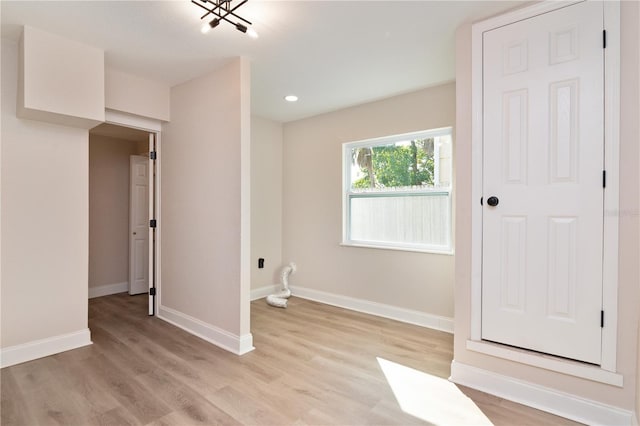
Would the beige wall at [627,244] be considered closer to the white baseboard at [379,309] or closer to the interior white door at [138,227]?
the white baseboard at [379,309]

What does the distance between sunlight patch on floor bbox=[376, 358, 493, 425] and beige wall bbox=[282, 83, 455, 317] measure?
1.11 metres

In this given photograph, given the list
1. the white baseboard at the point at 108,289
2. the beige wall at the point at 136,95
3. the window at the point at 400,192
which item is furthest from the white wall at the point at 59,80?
the white baseboard at the point at 108,289

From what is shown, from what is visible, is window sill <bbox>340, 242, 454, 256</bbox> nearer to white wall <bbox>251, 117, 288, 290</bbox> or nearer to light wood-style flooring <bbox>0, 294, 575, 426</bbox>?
light wood-style flooring <bbox>0, 294, 575, 426</bbox>

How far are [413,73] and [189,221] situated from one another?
8.57 feet

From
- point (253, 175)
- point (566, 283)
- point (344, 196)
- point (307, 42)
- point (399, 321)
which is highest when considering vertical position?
point (307, 42)

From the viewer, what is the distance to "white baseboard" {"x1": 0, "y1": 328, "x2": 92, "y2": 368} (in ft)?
8.06

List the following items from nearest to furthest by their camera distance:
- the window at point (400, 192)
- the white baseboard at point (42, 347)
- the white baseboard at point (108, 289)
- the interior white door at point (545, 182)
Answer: the interior white door at point (545, 182) < the white baseboard at point (42, 347) < the window at point (400, 192) < the white baseboard at point (108, 289)

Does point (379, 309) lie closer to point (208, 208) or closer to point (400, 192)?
point (400, 192)

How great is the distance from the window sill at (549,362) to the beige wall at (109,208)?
4.79 m

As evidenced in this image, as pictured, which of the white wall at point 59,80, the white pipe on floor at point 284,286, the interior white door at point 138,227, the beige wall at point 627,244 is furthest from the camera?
the interior white door at point 138,227

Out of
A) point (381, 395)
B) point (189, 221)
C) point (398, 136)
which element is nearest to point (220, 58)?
point (189, 221)

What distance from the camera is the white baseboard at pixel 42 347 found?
2.46 meters

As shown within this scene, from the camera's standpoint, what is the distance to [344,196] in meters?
4.14

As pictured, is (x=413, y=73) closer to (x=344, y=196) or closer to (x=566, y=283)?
(x=344, y=196)
